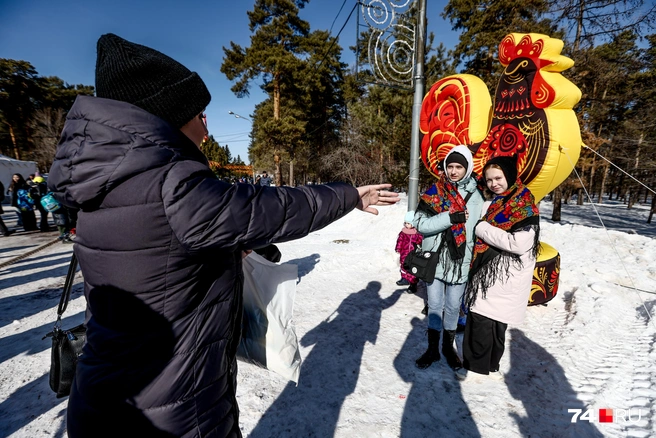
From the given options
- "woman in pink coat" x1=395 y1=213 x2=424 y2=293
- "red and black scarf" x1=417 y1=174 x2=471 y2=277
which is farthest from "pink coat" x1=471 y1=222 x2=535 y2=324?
"woman in pink coat" x1=395 y1=213 x2=424 y2=293

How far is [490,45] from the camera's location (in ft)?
42.1

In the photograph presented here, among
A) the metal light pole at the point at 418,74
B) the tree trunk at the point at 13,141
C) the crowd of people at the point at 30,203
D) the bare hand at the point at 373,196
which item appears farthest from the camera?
the tree trunk at the point at 13,141

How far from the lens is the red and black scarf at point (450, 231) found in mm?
2492

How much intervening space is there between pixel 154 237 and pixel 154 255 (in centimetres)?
6

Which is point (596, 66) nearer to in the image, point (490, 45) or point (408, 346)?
point (490, 45)

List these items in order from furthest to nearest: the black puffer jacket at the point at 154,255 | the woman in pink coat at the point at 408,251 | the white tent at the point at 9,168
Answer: the white tent at the point at 9,168 < the woman in pink coat at the point at 408,251 < the black puffer jacket at the point at 154,255

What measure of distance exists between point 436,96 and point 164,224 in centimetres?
468

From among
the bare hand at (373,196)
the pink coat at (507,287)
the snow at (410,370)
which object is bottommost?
the snow at (410,370)

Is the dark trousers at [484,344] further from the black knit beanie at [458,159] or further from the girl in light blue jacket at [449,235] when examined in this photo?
the black knit beanie at [458,159]

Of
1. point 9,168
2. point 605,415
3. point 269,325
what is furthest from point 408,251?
point 9,168

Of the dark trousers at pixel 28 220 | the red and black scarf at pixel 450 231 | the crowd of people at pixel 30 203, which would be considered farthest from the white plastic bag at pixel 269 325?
the dark trousers at pixel 28 220

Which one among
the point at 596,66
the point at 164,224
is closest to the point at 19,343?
the point at 164,224

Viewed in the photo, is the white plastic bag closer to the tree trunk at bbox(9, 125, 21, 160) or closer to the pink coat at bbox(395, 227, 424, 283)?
the pink coat at bbox(395, 227, 424, 283)

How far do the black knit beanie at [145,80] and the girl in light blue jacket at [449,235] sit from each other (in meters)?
2.07
